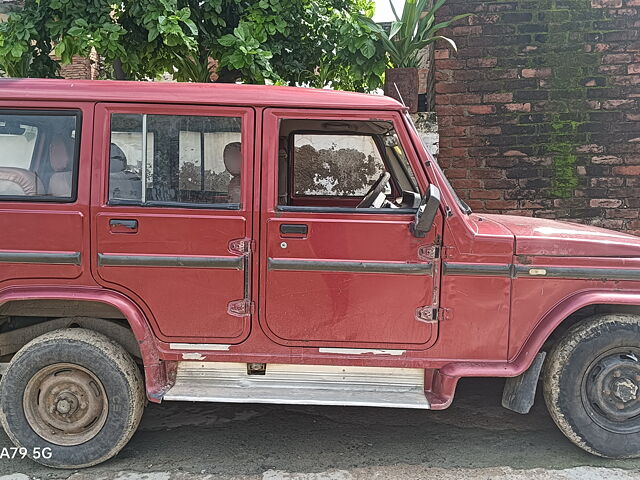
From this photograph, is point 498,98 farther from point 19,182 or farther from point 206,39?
point 19,182

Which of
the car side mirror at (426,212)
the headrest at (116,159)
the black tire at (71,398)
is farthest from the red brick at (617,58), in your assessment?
the black tire at (71,398)

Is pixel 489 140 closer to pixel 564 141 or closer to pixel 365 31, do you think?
pixel 564 141

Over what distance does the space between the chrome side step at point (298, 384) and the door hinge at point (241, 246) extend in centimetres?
72

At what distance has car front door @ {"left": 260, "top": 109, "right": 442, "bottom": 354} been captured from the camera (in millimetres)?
2873

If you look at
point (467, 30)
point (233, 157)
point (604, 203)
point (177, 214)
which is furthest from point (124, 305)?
point (604, 203)

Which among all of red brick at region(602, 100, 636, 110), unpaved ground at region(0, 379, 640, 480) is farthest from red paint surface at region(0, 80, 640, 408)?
red brick at region(602, 100, 636, 110)

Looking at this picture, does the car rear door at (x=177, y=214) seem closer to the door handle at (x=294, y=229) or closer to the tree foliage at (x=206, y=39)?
the door handle at (x=294, y=229)

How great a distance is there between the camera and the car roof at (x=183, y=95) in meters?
2.88

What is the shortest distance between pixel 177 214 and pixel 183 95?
27.1 inches

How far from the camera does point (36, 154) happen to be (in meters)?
2.93

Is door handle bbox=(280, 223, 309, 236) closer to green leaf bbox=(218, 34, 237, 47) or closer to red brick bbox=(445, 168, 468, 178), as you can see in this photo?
green leaf bbox=(218, 34, 237, 47)

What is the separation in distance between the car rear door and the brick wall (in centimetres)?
327

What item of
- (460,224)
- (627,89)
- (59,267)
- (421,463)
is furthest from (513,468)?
(627,89)

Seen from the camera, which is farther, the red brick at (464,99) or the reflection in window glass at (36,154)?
the red brick at (464,99)
